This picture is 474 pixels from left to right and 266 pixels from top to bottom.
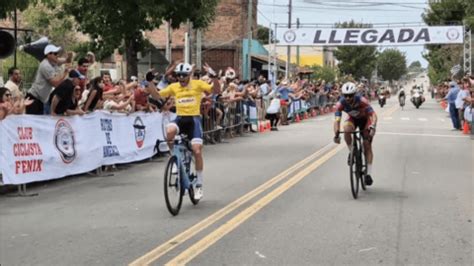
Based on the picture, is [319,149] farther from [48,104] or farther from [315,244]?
[315,244]

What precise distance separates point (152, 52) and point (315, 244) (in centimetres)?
1631

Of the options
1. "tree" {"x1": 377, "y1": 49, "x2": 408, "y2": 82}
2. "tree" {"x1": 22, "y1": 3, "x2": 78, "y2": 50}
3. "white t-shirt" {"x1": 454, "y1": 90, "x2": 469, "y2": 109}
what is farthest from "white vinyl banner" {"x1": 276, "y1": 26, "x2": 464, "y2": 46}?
"tree" {"x1": 377, "y1": 49, "x2": 408, "y2": 82}

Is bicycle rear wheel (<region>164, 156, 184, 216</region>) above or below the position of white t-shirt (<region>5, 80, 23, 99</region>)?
below

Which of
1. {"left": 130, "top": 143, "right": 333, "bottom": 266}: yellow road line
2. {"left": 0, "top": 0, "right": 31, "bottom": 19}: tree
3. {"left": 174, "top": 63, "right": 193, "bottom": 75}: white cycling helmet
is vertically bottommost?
{"left": 130, "top": 143, "right": 333, "bottom": 266}: yellow road line

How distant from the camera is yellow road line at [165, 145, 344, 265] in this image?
6559mm

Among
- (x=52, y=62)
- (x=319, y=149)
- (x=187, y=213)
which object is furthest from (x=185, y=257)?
(x=319, y=149)

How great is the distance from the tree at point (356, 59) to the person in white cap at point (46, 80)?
84373 mm

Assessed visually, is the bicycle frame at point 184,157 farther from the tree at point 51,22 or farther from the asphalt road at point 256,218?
the tree at point 51,22

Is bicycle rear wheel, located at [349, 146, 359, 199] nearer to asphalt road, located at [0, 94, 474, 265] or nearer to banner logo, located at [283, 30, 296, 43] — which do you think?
asphalt road, located at [0, 94, 474, 265]

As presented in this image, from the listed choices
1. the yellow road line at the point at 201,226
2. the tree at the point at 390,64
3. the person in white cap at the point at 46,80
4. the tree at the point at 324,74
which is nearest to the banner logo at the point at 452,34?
the tree at the point at 324,74

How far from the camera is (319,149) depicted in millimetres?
17172

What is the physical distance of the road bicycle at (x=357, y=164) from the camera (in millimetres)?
9992

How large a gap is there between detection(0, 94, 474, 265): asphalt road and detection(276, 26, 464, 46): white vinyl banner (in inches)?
1350

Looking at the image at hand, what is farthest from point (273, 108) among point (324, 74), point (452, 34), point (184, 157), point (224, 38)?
point (324, 74)
